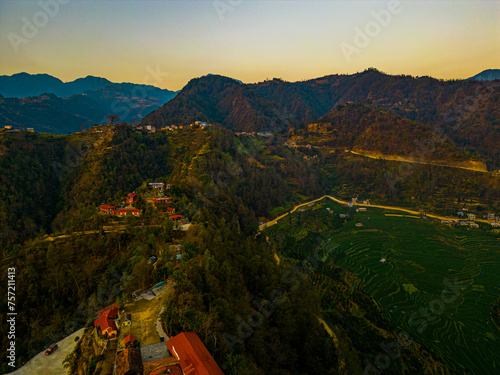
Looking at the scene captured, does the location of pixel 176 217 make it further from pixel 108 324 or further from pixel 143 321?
pixel 108 324

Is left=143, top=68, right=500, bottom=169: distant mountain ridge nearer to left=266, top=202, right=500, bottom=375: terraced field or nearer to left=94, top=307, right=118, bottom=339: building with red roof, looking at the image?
left=266, top=202, right=500, bottom=375: terraced field

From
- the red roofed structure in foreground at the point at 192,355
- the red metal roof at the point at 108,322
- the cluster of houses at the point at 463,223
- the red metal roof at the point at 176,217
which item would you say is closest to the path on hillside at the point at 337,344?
the red roofed structure in foreground at the point at 192,355

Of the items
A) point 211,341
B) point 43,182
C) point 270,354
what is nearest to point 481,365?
point 270,354

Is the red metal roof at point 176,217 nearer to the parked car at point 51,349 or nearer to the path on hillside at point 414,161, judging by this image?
the parked car at point 51,349

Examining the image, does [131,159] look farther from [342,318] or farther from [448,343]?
[448,343]

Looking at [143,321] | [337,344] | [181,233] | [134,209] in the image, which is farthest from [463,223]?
[143,321]

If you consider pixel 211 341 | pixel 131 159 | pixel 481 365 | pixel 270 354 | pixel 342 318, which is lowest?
pixel 481 365
